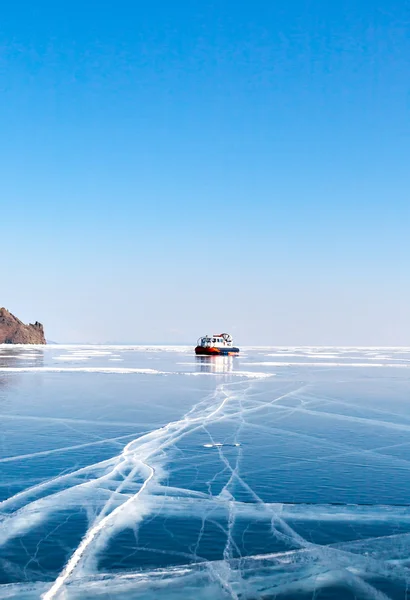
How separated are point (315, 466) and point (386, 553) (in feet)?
19.2

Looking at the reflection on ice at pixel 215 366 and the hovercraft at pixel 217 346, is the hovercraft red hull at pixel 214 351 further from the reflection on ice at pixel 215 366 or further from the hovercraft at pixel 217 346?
the reflection on ice at pixel 215 366

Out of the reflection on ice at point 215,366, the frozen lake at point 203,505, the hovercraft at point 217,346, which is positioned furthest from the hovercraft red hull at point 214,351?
the frozen lake at point 203,505

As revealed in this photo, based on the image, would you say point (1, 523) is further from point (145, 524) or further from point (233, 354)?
point (233, 354)

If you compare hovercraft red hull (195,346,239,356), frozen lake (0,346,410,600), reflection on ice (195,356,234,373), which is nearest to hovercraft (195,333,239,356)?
hovercraft red hull (195,346,239,356)

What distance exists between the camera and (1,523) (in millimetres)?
10109

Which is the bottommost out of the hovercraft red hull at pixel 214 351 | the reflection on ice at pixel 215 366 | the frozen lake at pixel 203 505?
the frozen lake at pixel 203 505

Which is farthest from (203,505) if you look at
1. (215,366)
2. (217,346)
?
(217,346)

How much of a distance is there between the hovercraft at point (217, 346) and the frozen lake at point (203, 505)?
82.6 metres

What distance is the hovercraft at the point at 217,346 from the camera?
351ft

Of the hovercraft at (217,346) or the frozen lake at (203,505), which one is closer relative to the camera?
the frozen lake at (203,505)

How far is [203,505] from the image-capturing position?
1138cm

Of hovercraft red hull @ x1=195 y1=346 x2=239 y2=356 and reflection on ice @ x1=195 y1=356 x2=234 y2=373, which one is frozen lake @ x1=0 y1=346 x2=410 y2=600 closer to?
reflection on ice @ x1=195 y1=356 x2=234 y2=373

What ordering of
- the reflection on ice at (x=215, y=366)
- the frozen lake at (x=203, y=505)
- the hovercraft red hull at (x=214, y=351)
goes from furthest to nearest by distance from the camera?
the hovercraft red hull at (x=214, y=351)
the reflection on ice at (x=215, y=366)
the frozen lake at (x=203, y=505)

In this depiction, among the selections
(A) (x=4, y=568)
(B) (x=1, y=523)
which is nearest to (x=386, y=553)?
(A) (x=4, y=568)
